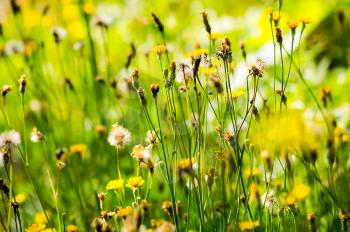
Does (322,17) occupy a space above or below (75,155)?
above

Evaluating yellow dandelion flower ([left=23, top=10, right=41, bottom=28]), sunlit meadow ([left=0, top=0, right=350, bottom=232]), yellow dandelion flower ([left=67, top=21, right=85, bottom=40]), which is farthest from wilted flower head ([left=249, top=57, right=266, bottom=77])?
yellow dandelion flower ([left=23, top=10, right=41, bottom=28])

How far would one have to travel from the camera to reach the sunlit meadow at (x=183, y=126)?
1.15 meters

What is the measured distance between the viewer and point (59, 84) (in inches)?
104

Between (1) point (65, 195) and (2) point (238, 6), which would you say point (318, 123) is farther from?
(2) point (238, 6)

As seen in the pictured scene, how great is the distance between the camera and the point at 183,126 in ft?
6.74

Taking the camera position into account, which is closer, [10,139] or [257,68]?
[257,68]

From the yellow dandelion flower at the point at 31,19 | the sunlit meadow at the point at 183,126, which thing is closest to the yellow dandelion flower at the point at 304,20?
the sunlit meadow at the point at 183,126

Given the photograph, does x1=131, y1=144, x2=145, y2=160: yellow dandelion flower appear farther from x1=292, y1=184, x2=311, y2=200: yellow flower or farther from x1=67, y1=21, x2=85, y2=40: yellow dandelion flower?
x1=67, y1=21, x2=85, y2=40: yellow dandelion flower

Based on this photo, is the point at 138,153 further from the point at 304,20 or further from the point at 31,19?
the point at 31,19

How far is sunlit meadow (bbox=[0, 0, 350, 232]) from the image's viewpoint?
1146 mm

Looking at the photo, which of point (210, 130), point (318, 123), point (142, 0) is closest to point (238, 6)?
point (142, 0)

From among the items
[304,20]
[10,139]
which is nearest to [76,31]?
[10,139]

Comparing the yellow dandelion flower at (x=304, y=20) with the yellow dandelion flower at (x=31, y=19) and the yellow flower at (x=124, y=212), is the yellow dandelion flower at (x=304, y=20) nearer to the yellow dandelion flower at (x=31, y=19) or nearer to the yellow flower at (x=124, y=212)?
the yellow flower at (x=124, y=212)

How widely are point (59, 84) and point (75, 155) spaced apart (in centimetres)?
85
